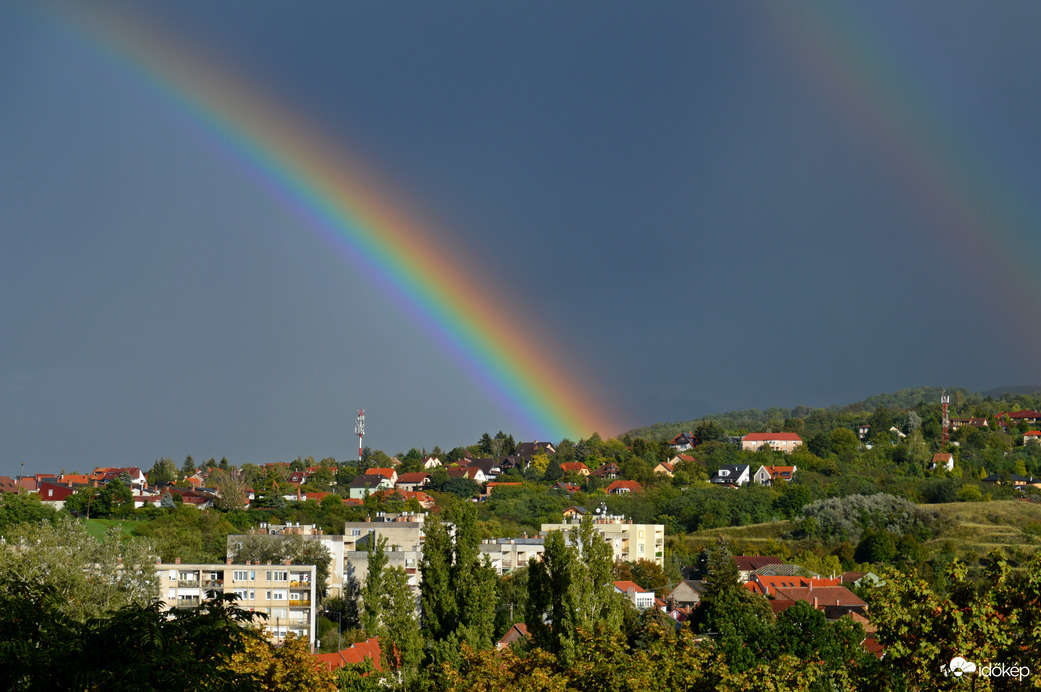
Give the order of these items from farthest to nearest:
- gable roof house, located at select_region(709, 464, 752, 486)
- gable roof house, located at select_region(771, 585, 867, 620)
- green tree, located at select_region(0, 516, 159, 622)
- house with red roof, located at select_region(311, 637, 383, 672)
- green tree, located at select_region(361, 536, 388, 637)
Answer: gable roof house, located at select_region(709, 464, 752, 486)
gable roof house, located at select_region(771, 585, 867, 620)
green tree, located at select_region(361, 536, 388, 637)
house with red roof, located at select_region(311, 637, 383, 672)
green tree, located at select_region(0, 516, 159, 622)

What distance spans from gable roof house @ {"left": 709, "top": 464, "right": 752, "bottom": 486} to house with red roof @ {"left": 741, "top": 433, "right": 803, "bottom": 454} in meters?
20.6

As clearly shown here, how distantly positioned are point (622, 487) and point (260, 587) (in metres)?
62.9

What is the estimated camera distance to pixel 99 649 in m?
11.4

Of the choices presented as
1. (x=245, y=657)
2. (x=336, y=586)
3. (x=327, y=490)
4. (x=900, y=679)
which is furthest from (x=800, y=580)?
(x=327, y=490)

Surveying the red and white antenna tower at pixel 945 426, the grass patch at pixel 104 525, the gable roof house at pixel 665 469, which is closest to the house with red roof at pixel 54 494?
the grass patch at pixel 104 525

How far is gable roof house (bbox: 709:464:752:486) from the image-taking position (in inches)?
4528

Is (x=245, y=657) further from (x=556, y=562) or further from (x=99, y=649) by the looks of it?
(x=556, y=562)

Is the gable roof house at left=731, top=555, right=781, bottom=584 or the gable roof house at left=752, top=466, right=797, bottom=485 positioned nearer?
the gable roof house at left=731, top=555, right=781, bottom=584

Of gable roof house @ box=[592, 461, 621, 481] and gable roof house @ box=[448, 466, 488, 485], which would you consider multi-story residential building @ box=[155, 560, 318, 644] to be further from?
gable roof house @ box=[592, 461, 621, 481]

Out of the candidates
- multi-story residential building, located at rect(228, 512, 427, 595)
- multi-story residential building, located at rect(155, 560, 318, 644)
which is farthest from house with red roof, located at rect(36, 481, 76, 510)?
multi-story residential building, located at rect(155, 560, 318, 644)

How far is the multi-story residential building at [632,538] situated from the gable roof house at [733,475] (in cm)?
3748

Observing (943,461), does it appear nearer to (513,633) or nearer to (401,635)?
(513,633)

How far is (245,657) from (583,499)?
3263 inches

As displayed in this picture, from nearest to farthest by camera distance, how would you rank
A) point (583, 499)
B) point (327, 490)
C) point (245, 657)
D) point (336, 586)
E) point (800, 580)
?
1. point (245, 657)
2. point (336, 586)
3. point (800, 580)
4. point (583, 499)
5. point (327, 490)
